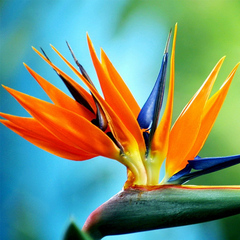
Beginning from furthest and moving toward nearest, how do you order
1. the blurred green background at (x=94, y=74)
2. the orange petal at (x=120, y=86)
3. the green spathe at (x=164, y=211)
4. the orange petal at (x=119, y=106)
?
the blurred green background at (x=94, y=74)
the orange petal at (x=120, y=86)
the orange petal at (x=119, y=106)
the green spathe at (x=164, y=211)

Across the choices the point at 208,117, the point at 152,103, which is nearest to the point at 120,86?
the point at 152,103

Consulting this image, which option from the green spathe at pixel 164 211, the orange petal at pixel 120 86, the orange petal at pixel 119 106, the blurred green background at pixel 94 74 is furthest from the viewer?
the blurred green background at pixel 94 74

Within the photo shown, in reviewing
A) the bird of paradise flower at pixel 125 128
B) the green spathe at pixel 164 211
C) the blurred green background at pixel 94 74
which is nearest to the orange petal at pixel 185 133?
the bird of paradise flower at pixel 125 128

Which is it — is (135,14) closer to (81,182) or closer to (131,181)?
(81,182)

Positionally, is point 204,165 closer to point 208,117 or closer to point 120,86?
point 208,117

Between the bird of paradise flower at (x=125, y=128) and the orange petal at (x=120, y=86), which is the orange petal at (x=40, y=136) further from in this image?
the orange petal at (x=120, y=86)

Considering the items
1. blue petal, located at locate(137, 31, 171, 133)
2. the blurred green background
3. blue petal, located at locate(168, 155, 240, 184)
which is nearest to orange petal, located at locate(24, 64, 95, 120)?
blue petal, located at locate(137, 31, 171, 133)

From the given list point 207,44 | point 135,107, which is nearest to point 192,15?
point 207,44

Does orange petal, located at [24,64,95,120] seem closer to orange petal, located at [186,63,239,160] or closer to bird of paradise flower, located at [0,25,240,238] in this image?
bird of paradise flower, located at [0,25,240,238]
